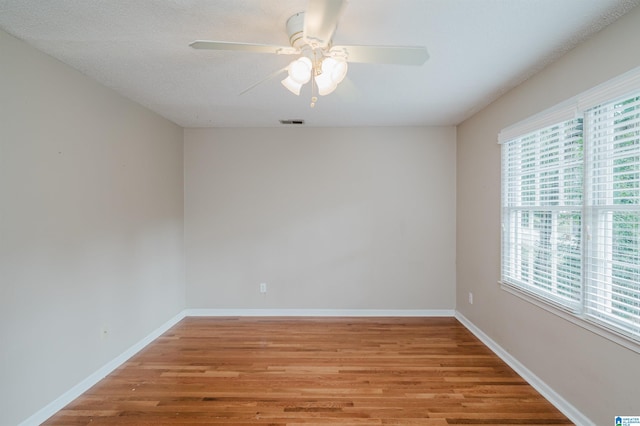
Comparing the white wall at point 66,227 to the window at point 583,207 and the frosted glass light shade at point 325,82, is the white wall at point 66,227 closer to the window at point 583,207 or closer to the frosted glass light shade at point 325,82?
the frosted glass light shade at point 325,82

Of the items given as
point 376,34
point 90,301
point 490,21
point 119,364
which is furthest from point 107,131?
point 490,21

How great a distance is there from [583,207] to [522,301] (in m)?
0.96

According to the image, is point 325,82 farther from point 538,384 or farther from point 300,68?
point 538,384

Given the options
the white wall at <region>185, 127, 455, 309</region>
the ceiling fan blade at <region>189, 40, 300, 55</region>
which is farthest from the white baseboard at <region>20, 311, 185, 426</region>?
the ceiling fan blade at <region>189, 40, 300, 55</region>

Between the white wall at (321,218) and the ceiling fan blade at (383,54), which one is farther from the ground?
the ceiling fan blade at (383,54)

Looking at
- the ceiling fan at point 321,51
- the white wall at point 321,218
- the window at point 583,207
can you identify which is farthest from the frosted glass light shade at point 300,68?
the white wall at point 321,218

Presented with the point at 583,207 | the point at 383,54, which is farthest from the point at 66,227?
the point at 583,207

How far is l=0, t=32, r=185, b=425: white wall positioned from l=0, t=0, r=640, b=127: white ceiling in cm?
30

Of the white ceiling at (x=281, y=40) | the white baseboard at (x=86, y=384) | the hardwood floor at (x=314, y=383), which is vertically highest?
the white ceiling at (x=281, y=40)

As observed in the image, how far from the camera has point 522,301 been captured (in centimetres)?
251

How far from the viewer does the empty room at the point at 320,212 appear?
1687 mm

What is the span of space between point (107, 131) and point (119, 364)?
207cm

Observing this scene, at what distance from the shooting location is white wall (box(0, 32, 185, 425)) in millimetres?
1825

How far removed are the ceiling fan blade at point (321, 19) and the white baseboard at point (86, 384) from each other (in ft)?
9.24
